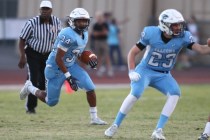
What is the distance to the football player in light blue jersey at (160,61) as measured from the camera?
9195 millimetres

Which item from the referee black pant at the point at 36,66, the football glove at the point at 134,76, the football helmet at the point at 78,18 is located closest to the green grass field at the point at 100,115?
the referee black pant at the point at 36,66

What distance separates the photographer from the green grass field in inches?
373

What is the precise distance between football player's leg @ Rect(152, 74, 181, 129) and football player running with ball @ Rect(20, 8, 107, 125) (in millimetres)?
1270

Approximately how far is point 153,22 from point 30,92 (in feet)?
44.9

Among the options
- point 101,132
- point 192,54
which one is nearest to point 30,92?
point 101,132

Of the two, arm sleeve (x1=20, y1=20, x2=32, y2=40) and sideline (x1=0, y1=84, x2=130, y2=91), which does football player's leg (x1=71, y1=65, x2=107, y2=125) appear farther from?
sideline (x1=0, y1=84, x2=130, y2=91)

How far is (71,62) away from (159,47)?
1552 mm

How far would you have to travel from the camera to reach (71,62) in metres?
10.4

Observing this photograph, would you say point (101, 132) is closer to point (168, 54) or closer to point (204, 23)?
point (168, 54)

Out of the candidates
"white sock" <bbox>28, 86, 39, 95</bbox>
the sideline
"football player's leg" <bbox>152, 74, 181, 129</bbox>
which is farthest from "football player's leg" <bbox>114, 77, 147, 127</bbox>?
the sideline

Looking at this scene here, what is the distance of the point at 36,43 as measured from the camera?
38.3 feet

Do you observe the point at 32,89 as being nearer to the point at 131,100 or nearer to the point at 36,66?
the point at 36,66

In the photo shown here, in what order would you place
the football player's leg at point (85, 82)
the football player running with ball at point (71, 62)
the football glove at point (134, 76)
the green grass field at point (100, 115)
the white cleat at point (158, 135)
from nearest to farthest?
the white cleat at point (158, 135), the football glove at point (134, 76), the green grass field at point (100, 115), the football player running with ball at point (71, 62), the football player's leg at point (85, 82)

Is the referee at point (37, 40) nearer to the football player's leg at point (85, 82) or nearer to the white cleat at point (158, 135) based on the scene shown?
the football player's leg at point (85, 82)
